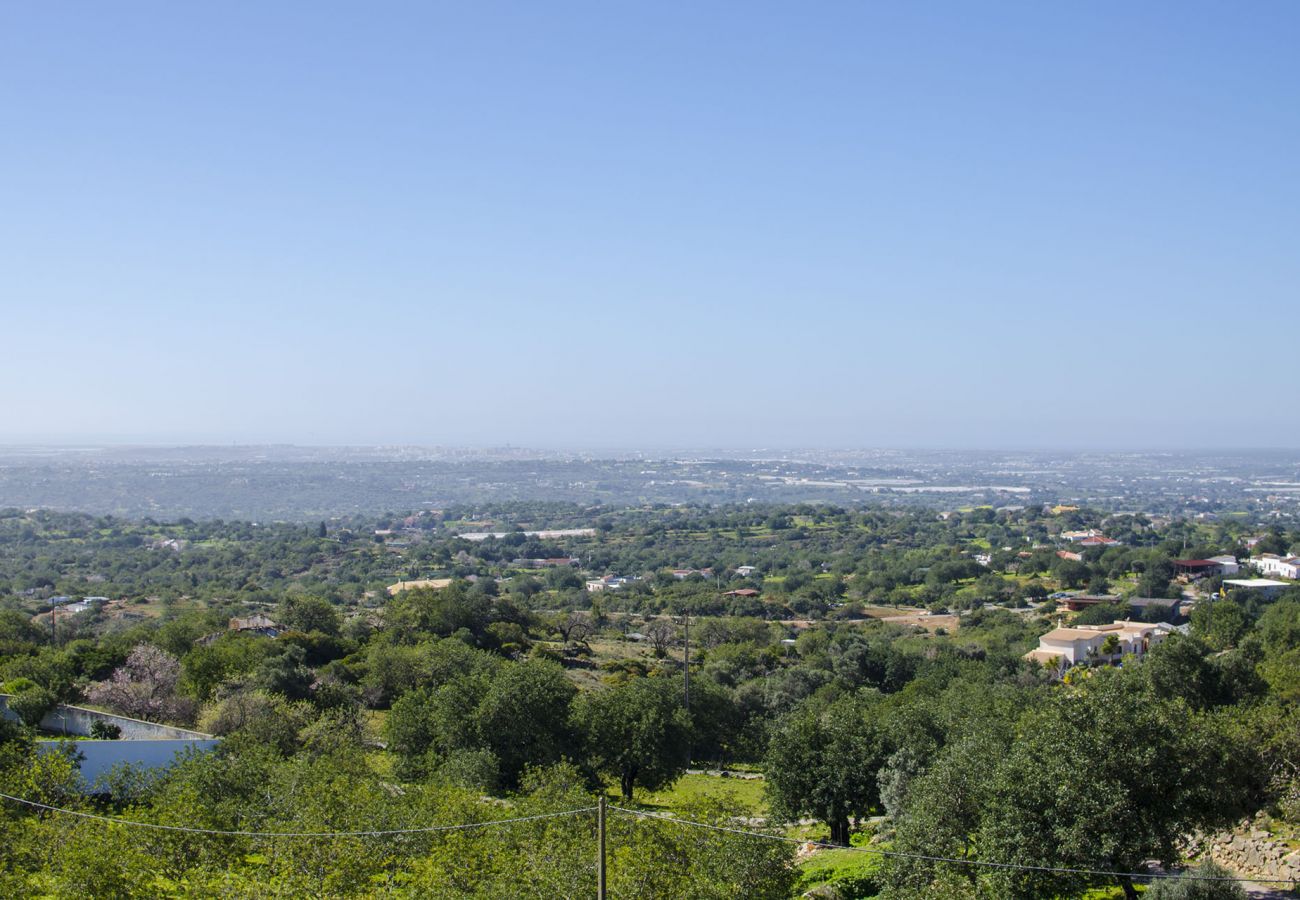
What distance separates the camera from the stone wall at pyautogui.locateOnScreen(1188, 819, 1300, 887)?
17.8 m

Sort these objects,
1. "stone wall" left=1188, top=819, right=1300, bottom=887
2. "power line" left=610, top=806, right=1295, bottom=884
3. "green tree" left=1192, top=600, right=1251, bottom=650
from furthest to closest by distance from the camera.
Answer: "green tree" left=1192, top=600, right=1251, bottom=650 < "stone wall" left=1188, top=819, right=1300, bottom=887 < "power line" left=610, top=806, right=1295, bottom=884

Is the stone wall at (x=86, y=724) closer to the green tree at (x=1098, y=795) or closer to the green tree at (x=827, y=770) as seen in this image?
the green tree at (x=827, y=770)

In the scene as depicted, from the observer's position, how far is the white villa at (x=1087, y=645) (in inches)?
1877

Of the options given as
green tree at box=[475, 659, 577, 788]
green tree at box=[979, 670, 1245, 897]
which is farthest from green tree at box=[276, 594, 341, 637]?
green tree at box=[979, 670, 1245, 897]

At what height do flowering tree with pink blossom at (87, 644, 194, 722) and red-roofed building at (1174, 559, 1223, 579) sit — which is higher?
flowering tree with pink blossom at (87, 644, 194, 722)

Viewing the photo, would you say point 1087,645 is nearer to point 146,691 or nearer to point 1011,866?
point 1011,866

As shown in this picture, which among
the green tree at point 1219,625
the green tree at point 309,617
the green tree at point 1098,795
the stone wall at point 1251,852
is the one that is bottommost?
the green tree at point 309,617

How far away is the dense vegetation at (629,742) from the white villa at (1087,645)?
5.30ft

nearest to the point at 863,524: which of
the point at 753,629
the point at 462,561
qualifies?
the point at 462,561

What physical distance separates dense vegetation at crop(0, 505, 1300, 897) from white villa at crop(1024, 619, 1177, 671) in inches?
63.6

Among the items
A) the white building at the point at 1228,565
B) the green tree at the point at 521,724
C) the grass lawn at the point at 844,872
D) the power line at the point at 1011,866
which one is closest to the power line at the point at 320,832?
the power line at the point at 1011,866

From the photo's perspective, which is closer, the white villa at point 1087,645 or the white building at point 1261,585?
the white villa at point 1087,645

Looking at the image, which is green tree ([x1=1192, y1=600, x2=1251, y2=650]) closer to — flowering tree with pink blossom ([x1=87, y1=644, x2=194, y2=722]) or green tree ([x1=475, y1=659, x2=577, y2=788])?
green tree ([x1=475, y1=659, x2=577, y2=788])

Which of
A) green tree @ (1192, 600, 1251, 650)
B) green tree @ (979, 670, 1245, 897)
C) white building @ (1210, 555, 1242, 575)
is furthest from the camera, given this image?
white building @ (1210, 555, 1242, 575)
